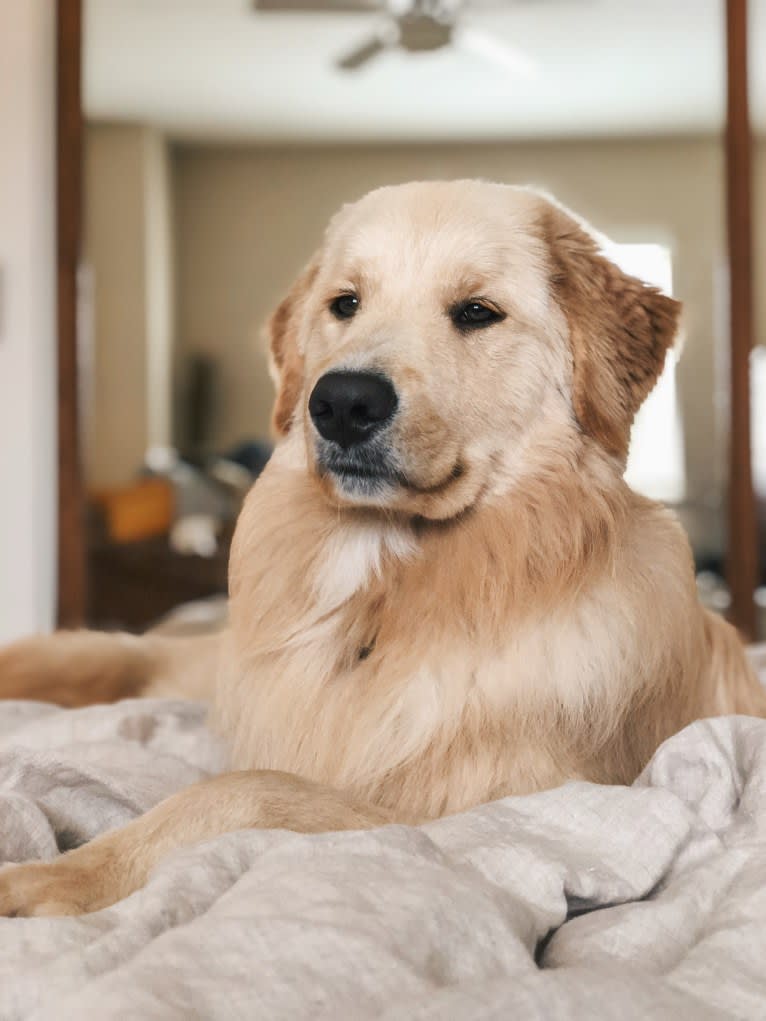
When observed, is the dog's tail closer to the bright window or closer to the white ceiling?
the bright window

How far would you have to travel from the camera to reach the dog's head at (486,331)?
58.4 inches

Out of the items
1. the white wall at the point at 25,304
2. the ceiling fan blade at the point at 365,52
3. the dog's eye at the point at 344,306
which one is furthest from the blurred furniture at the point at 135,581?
the dog's eye at the point at 344,306

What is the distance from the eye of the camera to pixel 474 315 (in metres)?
1.57

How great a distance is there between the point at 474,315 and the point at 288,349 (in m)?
0.33

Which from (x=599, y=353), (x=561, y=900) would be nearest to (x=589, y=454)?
(x=599, y=353)

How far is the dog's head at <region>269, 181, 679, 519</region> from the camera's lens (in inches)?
58.4

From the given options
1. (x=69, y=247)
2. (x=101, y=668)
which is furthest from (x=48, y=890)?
(x=69, y=247)

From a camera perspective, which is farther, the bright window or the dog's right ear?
the bright window

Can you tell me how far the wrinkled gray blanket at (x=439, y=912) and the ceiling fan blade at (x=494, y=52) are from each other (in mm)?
2699

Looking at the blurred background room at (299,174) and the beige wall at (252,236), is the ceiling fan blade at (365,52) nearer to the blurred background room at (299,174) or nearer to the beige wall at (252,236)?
the blurred background room at (299,174)

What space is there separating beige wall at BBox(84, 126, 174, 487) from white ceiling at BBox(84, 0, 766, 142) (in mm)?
161

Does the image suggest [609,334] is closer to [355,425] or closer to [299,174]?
[355,425]

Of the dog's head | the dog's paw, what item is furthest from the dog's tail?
the dog's paw

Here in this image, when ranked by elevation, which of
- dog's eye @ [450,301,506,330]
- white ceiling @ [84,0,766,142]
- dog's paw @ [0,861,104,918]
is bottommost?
dog's paw @ [0,861,104,918]
